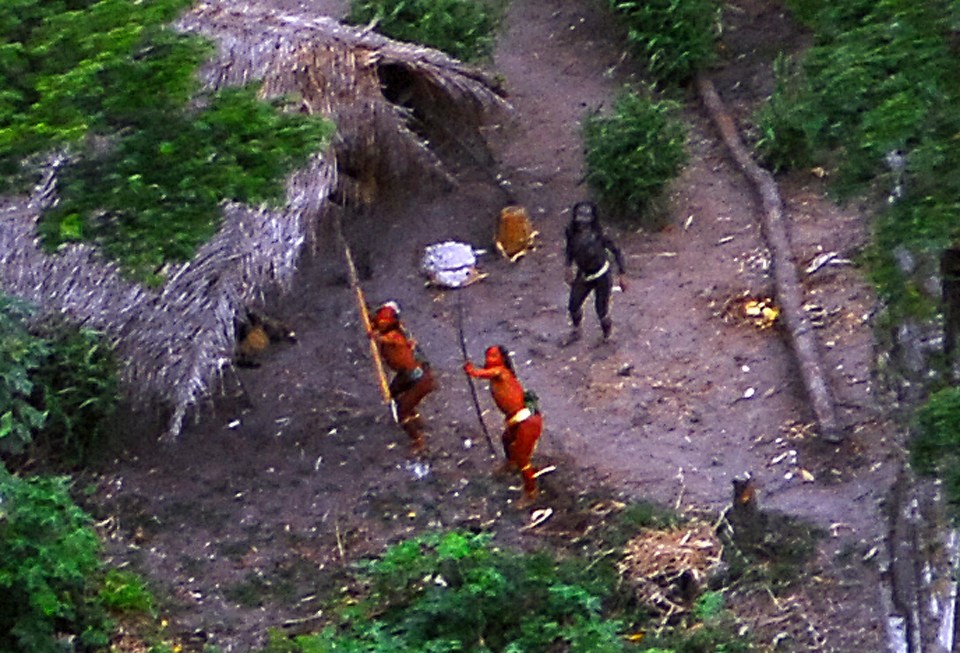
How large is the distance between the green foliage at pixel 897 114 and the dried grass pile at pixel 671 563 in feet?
9.64

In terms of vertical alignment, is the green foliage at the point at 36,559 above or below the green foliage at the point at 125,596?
above

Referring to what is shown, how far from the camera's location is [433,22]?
11016 millimetres

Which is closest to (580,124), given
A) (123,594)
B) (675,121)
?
(675,121)

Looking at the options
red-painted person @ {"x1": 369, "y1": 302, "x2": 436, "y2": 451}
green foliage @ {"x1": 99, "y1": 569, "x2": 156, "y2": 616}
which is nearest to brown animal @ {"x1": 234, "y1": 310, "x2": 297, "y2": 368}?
red-painted person @ {"x1": 369, "y1": 302, "x2": 436, "y2": 451}

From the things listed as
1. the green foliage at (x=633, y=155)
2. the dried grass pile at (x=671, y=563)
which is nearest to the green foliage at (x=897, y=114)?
the dried grass pile at (x=671, y=563)

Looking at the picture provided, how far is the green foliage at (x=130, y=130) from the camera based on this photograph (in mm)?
4516

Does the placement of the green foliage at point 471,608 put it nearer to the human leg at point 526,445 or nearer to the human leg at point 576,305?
the human leg at point 526,445

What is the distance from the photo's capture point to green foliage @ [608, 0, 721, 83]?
40.8 feet

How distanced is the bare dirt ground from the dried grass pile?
0.32 metres

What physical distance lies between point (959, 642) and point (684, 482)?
2.09 m

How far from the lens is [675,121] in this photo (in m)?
11.5

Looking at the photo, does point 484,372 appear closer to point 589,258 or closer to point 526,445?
point 526,445

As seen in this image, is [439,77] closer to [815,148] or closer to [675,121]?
[675,121]

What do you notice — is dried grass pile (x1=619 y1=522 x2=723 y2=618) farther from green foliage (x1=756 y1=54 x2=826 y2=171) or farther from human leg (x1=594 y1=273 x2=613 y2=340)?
green foliage (x1=756 y1=54 x2=826 y2=171)
